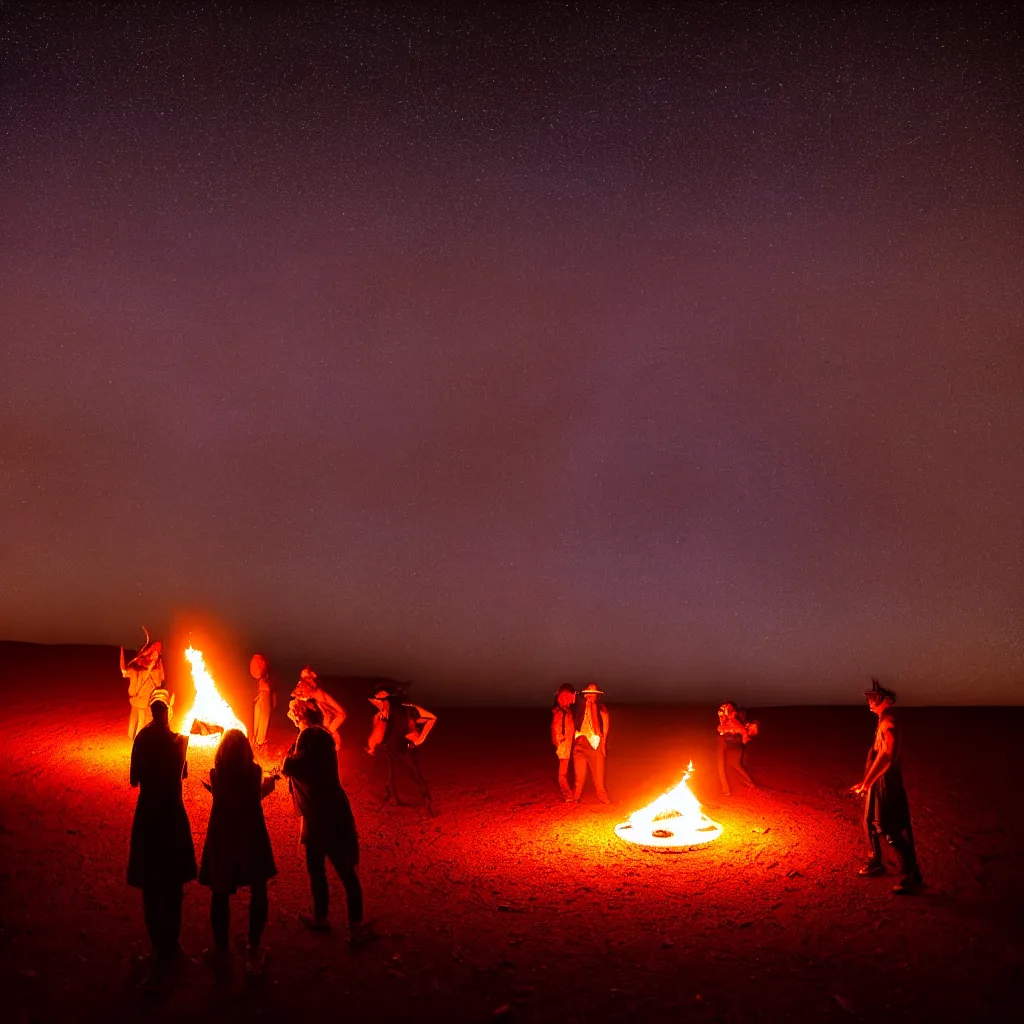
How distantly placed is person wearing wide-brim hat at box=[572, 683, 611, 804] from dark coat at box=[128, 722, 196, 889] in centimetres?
774

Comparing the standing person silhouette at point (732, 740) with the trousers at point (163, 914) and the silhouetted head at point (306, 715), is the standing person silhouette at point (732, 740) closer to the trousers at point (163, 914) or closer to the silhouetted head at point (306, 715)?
the silhouetted head at point (306, 715)

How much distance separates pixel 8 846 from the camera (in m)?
12.2

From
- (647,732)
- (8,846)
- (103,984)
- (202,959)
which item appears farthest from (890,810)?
(647,732)

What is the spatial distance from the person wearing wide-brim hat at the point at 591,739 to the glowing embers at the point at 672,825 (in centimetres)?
150

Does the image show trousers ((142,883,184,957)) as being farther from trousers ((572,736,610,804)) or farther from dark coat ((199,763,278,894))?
trousers ((572,736,610,804))

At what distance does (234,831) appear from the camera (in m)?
8.45

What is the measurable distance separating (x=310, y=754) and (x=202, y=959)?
2136 millimetres

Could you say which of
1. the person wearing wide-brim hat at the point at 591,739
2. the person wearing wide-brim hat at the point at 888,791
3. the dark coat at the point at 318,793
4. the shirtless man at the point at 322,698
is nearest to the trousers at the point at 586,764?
the person wearing wide-brim hat at the point at 591,739

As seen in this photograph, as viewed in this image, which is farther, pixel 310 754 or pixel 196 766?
pixel 196 766

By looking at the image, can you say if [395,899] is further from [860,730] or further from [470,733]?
[860,730]

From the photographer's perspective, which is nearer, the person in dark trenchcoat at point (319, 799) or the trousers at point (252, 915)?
the trousers at point (252, 915)

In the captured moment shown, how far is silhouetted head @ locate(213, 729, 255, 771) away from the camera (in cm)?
846

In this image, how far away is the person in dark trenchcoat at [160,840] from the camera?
8.45 metres

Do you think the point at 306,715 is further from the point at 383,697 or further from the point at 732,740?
the point at 732,740
